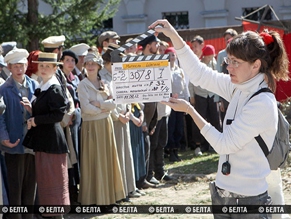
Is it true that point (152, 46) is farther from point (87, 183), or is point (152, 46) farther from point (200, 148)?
point (200, 148)

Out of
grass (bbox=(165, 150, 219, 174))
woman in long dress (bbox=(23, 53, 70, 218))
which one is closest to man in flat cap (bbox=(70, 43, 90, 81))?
woman in long dress (bbox=(23, 53, 70, 218))

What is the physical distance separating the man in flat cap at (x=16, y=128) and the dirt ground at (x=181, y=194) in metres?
1.10

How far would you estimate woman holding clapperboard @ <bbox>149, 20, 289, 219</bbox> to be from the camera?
14.0ft

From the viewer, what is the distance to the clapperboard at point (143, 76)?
4742 millimetres

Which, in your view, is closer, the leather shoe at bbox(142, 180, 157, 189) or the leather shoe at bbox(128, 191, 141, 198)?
the leather shoe at bbox(128, 191, 141, 198)

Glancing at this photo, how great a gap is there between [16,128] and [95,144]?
150 centimetres

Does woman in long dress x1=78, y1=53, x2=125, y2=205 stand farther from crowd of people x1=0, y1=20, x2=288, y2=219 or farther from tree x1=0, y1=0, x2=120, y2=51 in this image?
tree x1=0, y1=0, x2=120, y2=51

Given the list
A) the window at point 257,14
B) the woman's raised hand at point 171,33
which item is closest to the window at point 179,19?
the window at point 257,14

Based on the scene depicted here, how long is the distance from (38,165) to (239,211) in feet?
11.8

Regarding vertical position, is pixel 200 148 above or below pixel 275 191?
below

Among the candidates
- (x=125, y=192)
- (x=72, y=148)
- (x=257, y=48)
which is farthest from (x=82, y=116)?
(x=257, y=48)

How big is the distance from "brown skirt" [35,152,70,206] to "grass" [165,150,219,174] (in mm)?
4248

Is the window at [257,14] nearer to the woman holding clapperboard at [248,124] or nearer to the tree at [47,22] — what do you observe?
the tree at [47,22]

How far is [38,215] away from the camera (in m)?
7.90
